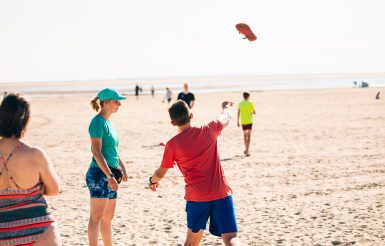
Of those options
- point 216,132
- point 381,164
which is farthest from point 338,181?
point 216,132

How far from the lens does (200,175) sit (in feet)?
13.6

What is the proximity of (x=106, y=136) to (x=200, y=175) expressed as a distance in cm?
123

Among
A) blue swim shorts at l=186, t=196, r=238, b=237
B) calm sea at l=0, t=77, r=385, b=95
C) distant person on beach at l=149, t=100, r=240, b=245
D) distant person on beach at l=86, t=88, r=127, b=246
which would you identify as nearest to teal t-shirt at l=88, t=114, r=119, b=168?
distant person on beach at l=86, t=88, r=127, b=246

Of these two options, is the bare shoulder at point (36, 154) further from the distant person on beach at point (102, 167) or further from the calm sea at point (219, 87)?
the calm sea at point (219, 87)

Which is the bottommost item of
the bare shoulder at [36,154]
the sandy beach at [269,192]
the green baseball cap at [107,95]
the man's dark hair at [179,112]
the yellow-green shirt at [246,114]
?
the sandy beach at [269,192]

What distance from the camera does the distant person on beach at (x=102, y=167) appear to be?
4.65m

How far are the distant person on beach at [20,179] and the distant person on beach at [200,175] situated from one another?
1397 millimetres

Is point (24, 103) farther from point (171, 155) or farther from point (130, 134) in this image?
point (130, 134)

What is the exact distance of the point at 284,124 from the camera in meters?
20.0

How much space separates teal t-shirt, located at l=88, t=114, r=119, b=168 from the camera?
15.4ft

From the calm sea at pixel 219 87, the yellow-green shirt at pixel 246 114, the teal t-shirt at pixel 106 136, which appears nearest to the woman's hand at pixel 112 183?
the teal t-shirt at pixel 106 136

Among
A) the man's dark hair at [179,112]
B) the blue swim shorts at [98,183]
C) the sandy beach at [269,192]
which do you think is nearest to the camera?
the man's dark hair at [179,112]

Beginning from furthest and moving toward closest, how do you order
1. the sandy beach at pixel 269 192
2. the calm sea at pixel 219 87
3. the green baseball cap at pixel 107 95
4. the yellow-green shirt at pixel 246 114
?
the calm sea at pixel 219 87 → the yellow-green shirt at pixel 246 114 → the sandy beach at pixel 269 192 → the green baseball cap at pixel 107 95

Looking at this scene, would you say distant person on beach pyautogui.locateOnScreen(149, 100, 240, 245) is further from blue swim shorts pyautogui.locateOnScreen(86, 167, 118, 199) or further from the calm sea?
the calm sea
